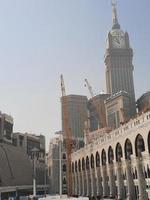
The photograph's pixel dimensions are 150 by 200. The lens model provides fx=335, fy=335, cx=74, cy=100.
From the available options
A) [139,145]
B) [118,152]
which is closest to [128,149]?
[139,145]

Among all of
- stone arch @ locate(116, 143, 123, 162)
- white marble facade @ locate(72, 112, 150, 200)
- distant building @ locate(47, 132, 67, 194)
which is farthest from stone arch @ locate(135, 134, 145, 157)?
distant building @ locate(47, 132, 67, 194)

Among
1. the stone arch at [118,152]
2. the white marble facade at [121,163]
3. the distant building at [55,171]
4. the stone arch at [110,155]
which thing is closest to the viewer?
the white marble facade at [121,163]

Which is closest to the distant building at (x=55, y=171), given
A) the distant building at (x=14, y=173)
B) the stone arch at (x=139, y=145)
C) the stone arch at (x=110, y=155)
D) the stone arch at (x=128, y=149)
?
the distant building at (x=14, y=173)

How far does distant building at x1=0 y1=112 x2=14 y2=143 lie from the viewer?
169125 millimetres

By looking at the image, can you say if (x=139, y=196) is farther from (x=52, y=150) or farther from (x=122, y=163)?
(x=52, y=150)

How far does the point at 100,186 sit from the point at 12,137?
283 feet

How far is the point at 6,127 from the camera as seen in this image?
177625mm

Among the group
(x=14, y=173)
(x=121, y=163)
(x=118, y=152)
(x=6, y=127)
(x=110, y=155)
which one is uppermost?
(x=6, y=127)

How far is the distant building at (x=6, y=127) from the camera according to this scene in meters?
169

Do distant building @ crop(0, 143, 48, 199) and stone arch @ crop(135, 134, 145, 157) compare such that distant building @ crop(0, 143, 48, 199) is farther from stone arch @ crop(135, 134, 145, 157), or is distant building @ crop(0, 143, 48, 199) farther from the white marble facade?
stone arch @ crop(135, 134, 145, 157)

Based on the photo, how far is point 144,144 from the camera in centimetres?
7975

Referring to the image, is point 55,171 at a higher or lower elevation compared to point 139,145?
lower

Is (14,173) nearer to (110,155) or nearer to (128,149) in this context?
(110,155)

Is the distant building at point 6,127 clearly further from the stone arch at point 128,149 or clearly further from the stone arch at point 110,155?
the stone arch at point 128,149
